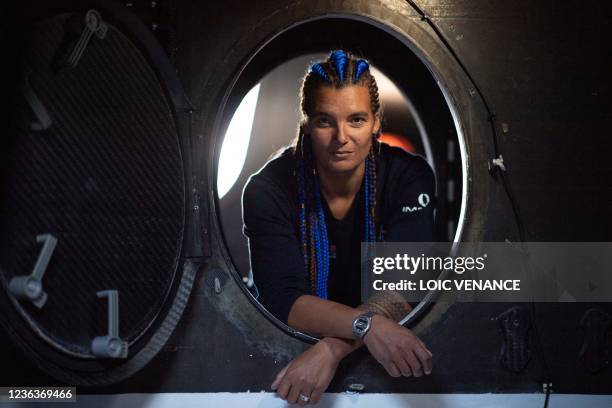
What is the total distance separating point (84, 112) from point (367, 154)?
1349mm

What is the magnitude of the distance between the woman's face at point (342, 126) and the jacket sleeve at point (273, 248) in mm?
319

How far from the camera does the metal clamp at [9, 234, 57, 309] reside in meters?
1.42

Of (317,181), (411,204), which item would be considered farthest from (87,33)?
(411,204)

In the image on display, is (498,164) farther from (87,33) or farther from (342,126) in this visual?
(87,33)

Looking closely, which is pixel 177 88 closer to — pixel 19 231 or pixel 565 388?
pixel 19 231

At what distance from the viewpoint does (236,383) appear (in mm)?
2088

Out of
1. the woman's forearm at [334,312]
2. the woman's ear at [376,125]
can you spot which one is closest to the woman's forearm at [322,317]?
the woman's forearm at [334,312]

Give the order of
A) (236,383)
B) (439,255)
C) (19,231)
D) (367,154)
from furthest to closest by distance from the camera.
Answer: (367,154) < (439,255) < (236,383) < (19,231)

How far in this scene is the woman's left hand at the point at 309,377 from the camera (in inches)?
80.0

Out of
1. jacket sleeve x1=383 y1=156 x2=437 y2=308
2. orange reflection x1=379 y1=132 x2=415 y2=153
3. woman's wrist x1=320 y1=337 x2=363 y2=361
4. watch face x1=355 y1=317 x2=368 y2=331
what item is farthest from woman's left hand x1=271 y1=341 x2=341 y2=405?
orange reflection x1=379 y1=132 x2=415 y2=153

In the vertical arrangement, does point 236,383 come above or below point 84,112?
below

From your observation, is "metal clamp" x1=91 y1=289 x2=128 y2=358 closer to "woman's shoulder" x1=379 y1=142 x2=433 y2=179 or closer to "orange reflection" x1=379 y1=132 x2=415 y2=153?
"woman's shoulder" x1=379 y1=142 x2=433 y2=179

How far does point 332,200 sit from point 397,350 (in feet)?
2.75

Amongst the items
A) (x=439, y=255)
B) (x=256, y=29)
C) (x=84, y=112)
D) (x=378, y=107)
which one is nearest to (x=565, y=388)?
(x=439, y=255)
